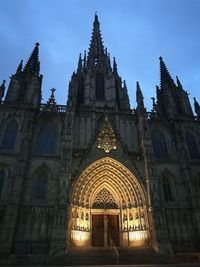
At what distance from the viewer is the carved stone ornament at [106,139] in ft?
64.6

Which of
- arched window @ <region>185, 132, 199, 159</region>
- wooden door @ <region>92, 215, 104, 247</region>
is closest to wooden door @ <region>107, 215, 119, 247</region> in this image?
wooden door @ <region>92, 215, 104, 247</region>

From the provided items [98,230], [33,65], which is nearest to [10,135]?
[33,65]

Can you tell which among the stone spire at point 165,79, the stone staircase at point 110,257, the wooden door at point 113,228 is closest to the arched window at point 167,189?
the wooden door at point 113,228

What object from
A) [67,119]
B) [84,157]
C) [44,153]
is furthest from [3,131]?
[84,157]

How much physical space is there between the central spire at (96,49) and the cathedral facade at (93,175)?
840cm

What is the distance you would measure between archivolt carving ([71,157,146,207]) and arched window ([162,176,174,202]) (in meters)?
2.27

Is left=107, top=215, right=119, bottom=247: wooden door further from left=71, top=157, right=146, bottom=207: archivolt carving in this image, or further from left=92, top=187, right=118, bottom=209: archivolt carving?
left=71, top=157, right=146, bottom=207: archivolt carving

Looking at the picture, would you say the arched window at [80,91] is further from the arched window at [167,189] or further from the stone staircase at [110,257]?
the stone staircase at [110,257]

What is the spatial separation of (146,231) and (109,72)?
63.1ft

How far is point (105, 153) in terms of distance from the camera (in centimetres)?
1930

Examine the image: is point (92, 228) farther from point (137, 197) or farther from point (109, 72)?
point (109, 72)

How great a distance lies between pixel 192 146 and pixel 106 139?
8.76m

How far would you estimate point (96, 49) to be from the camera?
33625 millimetres

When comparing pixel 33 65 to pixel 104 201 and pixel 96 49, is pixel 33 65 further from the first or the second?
pixel 104 201
